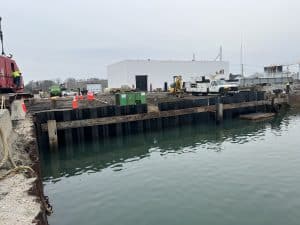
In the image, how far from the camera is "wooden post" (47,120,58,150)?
62.2 ft

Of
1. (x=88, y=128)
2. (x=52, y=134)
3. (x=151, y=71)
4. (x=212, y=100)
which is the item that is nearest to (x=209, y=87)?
(x=212, y=100)

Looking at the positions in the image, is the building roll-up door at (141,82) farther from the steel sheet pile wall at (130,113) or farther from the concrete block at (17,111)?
the concrete block at (17,111)

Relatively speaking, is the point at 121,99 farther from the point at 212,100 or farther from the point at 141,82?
the point at 141,82

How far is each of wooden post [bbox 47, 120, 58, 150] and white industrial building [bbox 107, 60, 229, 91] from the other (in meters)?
34.9

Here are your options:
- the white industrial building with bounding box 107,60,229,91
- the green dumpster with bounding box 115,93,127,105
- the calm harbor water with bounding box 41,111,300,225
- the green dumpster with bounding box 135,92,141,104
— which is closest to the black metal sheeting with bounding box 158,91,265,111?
the green dumpster with bounding box 135,92,141,104

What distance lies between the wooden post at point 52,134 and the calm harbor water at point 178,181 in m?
0.71

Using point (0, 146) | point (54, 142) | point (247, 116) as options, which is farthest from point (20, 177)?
point (247, 116)

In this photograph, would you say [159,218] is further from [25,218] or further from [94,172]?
[94,172]

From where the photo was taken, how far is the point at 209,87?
36.1 metres

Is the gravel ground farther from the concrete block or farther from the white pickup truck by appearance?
the white pickup truck

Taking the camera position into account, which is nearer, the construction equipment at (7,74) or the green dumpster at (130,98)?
the construction equipment at (7,74)

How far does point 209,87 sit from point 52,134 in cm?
2279

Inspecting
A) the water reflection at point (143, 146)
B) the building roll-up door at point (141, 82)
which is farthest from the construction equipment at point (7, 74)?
the building roll-up door at point (141, 82)

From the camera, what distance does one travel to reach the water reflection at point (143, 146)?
16.0 meters
